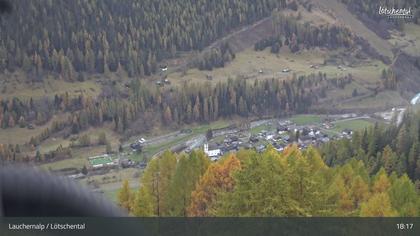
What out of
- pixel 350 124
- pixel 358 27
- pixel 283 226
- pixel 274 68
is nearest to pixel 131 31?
pixel 274 68

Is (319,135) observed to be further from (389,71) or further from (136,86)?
(136,86)

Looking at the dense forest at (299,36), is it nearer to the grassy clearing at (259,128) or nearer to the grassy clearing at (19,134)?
the grassy clearing at (259,128)

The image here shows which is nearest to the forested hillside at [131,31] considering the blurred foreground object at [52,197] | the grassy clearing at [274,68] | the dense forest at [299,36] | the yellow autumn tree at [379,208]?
the dense forest at [299,36]

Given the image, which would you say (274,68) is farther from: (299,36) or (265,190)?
(265,190)

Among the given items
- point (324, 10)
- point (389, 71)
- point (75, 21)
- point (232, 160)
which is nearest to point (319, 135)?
point (389, 71)

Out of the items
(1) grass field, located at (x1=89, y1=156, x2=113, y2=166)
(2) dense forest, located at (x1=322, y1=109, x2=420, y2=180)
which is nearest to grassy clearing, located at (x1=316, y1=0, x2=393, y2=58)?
(2) dense forest, located at (x1=322, y1=109, x2=420, y2=180)
